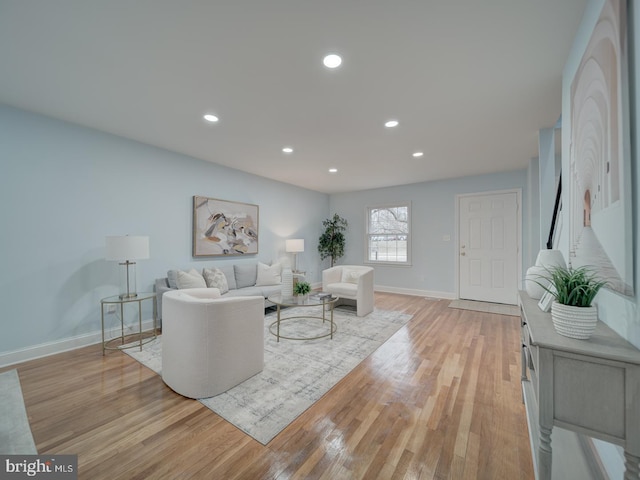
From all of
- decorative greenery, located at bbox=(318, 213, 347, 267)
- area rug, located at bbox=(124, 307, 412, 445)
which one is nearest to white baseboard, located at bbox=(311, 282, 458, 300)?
decorative greenery, located at bbox=(318, 213, 347, 267)

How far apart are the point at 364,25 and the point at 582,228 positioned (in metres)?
1.78

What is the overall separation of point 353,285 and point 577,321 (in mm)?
3452

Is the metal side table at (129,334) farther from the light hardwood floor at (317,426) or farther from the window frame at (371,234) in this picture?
the window frame at (371,234)

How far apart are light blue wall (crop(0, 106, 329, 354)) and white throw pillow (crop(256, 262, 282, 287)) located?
3.47 feet

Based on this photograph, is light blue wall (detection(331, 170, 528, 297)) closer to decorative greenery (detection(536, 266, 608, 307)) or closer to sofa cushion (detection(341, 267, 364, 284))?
sofa cushion (detection(341, 267, 364, 284))

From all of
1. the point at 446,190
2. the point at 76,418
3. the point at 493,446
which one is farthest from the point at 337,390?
the point at 446,190

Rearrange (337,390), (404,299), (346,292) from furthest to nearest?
(404,299) → (346,292) → (337,390)

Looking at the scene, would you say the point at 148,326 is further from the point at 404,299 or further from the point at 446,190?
the point at 446,190

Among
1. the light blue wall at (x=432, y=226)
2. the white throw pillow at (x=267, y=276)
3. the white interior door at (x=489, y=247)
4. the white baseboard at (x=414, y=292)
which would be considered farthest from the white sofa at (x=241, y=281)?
the white interior door at (x=489, y=247)

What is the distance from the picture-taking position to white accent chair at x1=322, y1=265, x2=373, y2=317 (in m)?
4.20

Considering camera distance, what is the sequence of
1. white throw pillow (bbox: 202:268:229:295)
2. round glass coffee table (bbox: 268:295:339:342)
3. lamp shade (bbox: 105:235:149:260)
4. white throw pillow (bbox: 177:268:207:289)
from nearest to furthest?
lamp shade (bbox: 105:235:149:260) < round glass coffee table (bbox: 268:295:339:342) < white throw pillow (bbox: 177:268:207:289) < white throw pillow (bbox: 202:268:229:295)

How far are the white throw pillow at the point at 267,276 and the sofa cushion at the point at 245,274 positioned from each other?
0.09m

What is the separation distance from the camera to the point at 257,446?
62.1 inches

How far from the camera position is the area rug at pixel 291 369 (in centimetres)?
184
